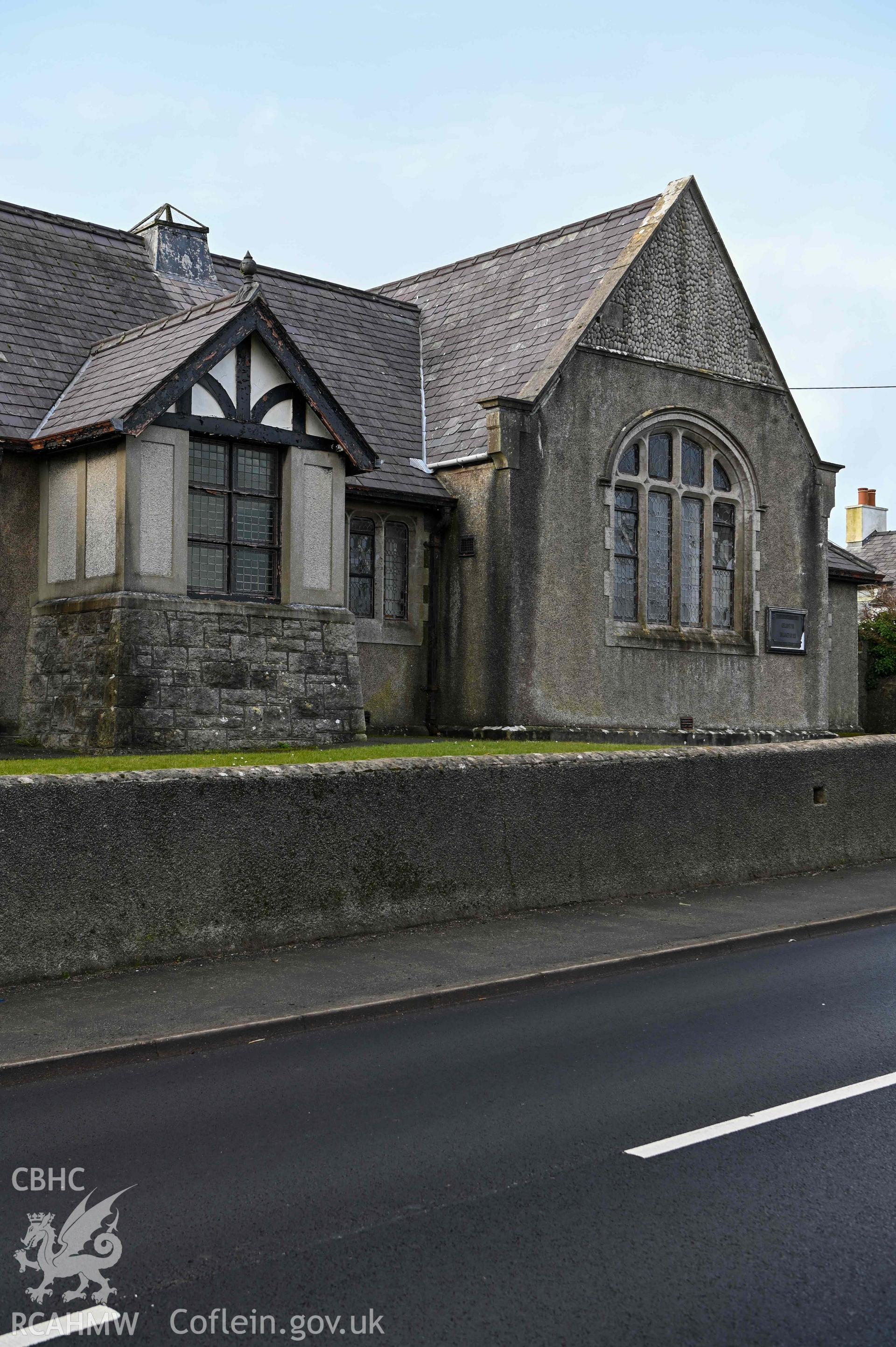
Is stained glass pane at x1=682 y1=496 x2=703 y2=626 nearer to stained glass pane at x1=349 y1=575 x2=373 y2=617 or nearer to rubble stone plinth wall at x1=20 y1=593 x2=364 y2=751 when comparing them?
stained glass pane at x1=349 y1=575 x2=373 y2=617

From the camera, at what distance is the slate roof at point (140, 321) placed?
1830 cm

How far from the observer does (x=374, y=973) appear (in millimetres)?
9336

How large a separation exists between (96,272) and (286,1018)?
15650mm

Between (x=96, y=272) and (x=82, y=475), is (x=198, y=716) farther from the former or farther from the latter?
(x=96, y=272)

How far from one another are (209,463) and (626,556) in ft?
27.1

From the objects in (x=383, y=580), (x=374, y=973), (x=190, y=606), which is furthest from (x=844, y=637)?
(x=374, y=973)

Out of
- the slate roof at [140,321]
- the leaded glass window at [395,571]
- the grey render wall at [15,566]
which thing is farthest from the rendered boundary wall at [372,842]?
the slate roof at [140,321]

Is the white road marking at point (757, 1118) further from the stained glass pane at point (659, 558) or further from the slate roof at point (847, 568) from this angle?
the slate roof at point (847, 568)

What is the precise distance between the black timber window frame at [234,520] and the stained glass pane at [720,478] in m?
9.53

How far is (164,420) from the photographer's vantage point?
15.8m

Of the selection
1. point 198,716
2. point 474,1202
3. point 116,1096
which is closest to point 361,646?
point 198,716

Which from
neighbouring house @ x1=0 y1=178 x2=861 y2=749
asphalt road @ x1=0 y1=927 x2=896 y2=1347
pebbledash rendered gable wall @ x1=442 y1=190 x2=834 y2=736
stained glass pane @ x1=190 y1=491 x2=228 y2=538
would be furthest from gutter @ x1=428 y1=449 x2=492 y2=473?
asphalt road @ x1=0 y1=927 x2=896 y2=1347

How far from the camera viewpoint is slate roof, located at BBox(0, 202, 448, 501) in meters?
18.3

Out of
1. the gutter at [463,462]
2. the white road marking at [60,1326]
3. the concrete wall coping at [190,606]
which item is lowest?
the white road marking at [60,1326]
